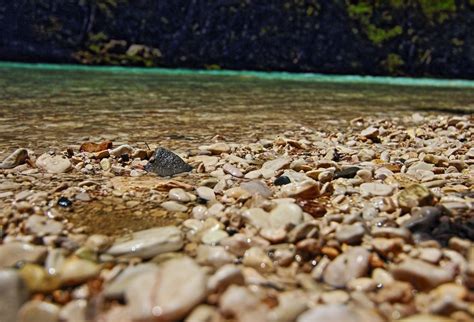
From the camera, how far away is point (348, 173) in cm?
498

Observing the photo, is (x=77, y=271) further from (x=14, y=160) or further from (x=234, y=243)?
(x=14, y=160)

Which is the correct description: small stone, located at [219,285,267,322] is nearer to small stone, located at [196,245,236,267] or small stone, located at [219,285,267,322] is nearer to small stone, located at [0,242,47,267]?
small stone, located at [196,245,236,267]

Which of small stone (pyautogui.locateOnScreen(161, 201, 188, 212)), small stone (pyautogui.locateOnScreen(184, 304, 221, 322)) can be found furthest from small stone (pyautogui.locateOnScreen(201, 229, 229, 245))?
small stone (pyautogui.locateOnScreen(184, 304, 221, 322))

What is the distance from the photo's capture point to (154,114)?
39.1 ft

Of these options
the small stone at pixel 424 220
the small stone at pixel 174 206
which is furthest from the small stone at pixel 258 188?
the small stone at pixel 424 220

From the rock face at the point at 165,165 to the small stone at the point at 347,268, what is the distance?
2.94 m

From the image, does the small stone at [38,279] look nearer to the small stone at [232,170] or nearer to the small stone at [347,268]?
the small stone at [347,268]

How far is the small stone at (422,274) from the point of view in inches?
98.9

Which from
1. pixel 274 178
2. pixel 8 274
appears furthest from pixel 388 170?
pixel 8 274

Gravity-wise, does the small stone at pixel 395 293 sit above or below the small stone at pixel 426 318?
below

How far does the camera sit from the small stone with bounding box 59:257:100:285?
260 centimetres

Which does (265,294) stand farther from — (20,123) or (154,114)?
(154,114)

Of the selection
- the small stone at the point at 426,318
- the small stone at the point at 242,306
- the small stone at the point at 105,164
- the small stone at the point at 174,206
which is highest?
the small stone at the point at 426,318

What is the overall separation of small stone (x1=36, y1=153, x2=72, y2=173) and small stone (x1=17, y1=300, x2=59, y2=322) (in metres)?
3.06
